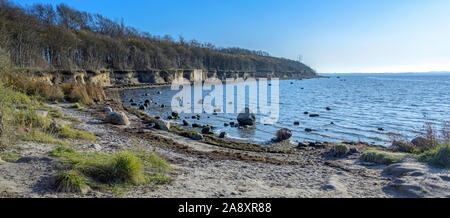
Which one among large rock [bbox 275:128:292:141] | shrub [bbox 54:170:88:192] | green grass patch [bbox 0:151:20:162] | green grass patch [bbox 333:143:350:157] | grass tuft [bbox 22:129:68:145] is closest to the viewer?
shrub [bbox 54:170:88:192]

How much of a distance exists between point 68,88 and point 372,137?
23.8m

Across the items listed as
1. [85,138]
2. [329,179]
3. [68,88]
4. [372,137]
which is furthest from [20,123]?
[372,137]

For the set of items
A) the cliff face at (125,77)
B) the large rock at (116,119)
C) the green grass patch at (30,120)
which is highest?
the cliff face at (125,77)

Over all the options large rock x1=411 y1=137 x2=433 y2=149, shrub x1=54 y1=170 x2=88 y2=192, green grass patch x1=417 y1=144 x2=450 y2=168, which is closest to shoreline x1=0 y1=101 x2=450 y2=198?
shrub x1=54 y1=170 x2=88 y2=192

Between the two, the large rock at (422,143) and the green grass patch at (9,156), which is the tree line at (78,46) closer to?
the green grass patch at (9,156)

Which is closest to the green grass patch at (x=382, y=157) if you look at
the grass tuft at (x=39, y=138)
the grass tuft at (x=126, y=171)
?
the grass tuft at (x=126, y=171)

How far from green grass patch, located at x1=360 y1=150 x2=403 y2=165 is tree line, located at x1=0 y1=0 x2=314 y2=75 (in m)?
16.1

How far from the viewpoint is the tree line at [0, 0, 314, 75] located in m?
41.9

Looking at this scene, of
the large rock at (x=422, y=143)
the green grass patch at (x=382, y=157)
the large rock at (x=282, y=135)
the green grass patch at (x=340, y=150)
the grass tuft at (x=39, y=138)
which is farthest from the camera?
the large rock at (x=282, y=135)

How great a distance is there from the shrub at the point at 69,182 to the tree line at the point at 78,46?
Result: 1113cm

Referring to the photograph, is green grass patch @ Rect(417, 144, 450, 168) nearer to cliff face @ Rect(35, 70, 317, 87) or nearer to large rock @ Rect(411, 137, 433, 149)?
large rock @ Rect(411, 137, 433, 149)

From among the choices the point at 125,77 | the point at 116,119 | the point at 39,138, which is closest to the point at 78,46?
the point at 125,77

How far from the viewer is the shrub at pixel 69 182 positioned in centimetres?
472
